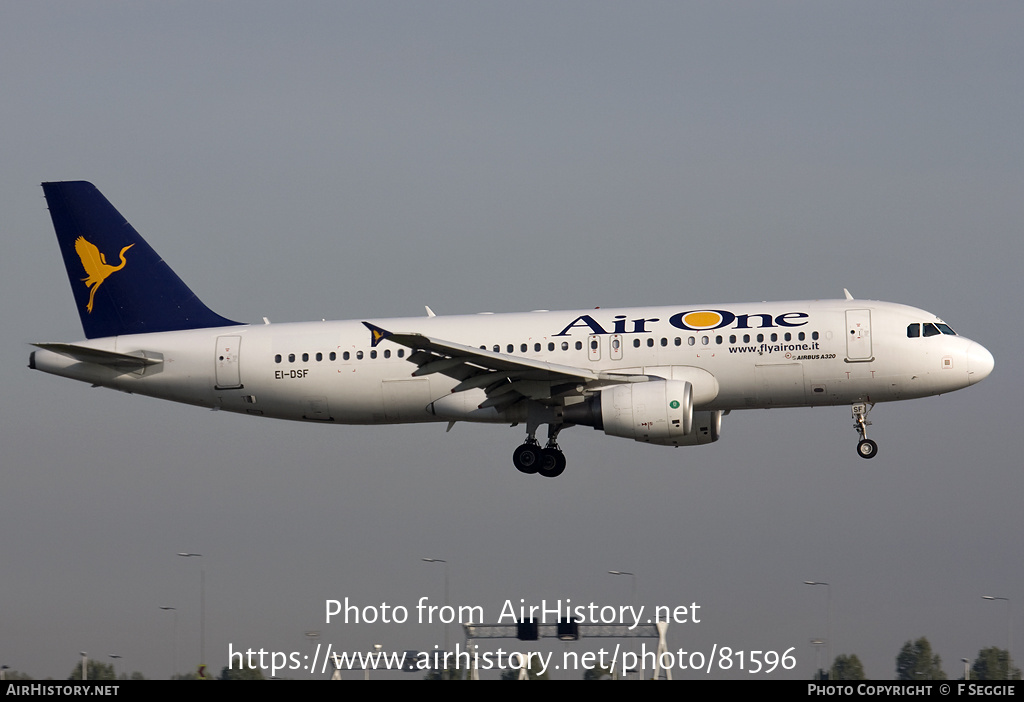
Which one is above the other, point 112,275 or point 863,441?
point 112,275

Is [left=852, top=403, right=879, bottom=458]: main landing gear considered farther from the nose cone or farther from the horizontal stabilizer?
the horizontal stabilizer

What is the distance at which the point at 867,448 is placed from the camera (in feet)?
135

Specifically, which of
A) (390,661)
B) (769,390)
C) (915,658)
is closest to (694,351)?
(769,390)

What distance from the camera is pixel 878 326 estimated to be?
4000cm

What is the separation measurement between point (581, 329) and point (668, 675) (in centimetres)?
1147

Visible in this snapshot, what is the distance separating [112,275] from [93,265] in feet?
2.98

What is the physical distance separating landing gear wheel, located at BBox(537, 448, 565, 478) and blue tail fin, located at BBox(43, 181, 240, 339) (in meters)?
11.7

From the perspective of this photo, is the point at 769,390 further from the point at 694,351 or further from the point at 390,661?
the point at 390,661

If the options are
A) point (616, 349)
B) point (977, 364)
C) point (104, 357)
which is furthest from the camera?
point (104, 357)

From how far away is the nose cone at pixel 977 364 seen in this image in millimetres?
40000

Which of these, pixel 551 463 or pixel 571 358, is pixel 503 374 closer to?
pixel 571 358

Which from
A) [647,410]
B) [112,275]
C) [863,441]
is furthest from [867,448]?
[112,275]

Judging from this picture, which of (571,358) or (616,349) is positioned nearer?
(616,349)
